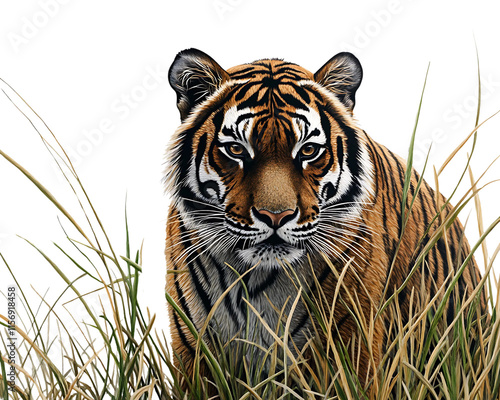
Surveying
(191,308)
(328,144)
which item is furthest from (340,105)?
(191,308)

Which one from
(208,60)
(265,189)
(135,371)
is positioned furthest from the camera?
(208,60)

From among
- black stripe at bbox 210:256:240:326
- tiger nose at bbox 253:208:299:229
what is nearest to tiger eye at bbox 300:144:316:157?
tiger nose at bbox 253:208:299:229

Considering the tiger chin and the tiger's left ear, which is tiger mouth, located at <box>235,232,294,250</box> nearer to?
the tiger chin

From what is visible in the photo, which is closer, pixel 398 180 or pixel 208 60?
pixel 208 60

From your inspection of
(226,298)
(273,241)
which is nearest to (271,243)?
(273,241)

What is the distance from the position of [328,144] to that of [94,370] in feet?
3.90

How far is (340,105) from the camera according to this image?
7.06 ft

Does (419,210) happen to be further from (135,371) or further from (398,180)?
(135,371)

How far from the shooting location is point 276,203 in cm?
192

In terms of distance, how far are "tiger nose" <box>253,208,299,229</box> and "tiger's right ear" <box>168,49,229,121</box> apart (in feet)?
1.72

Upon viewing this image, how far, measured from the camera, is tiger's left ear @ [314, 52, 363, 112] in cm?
210

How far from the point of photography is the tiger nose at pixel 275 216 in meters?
1.93

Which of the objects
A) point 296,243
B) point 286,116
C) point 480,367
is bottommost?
point 480,367

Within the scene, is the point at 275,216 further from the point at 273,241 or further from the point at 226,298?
the point at 226,298
